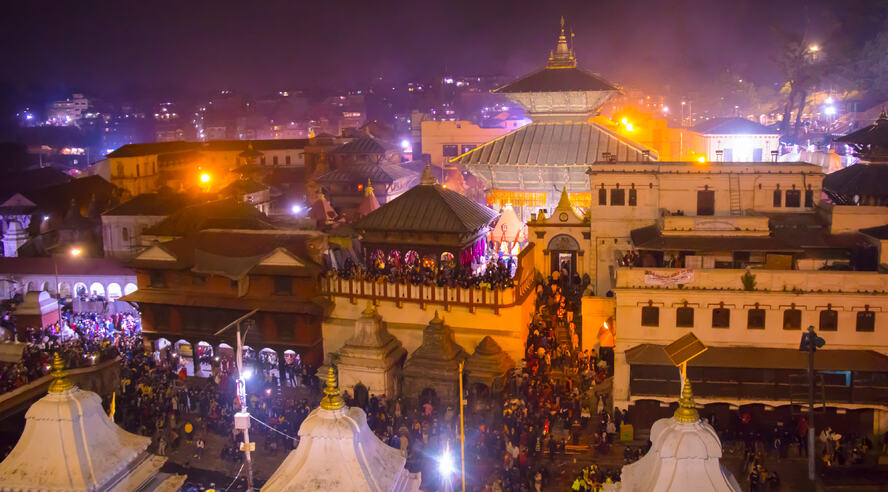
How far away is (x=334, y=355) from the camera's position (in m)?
31.2

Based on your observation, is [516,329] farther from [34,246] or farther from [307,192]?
[307,192]

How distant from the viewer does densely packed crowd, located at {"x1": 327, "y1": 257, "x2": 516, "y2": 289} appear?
103 feet

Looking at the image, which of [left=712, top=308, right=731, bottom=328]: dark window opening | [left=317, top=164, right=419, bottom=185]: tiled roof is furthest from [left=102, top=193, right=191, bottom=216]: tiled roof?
[left=712, top=308, right=731, bottom=328]: dark window opening

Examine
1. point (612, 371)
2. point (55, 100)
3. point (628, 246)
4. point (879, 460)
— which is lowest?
point (879, 460)

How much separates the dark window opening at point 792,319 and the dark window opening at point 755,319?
719mm

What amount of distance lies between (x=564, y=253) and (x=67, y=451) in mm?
26611

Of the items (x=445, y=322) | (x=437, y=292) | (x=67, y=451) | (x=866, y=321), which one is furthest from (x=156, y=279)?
(x=866, y=321)

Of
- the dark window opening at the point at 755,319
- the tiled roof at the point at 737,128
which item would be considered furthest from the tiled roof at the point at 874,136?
the tiled roof at the point at 737,128

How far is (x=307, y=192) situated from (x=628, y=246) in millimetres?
39707

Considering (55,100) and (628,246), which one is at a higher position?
(55,100)

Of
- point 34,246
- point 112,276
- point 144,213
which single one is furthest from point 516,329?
point 34,246

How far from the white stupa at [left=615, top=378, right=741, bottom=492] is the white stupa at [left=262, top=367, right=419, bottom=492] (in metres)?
4.47

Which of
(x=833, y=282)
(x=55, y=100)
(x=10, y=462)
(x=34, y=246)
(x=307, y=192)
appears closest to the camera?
(x=10, y=462)

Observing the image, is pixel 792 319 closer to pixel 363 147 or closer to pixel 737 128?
pixel 737 128
